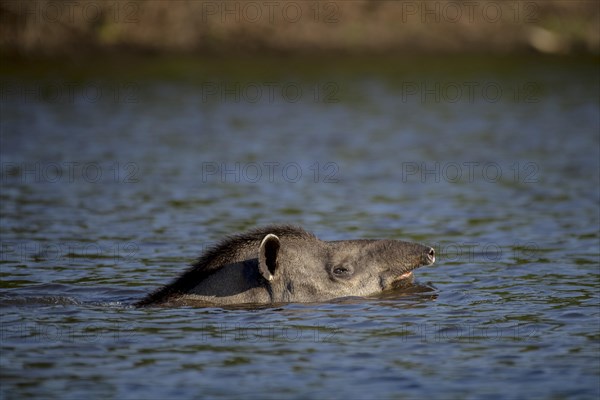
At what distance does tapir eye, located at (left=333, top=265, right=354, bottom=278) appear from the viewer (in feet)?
44.7

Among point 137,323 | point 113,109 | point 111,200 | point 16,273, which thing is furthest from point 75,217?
point 113,109


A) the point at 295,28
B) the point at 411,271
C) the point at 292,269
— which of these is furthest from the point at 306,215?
the point at 295,28

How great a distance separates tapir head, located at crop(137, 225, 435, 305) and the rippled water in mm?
278

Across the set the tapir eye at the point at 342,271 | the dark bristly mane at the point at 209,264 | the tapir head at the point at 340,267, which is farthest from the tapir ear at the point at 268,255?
the tapir eye at the point at 342,271

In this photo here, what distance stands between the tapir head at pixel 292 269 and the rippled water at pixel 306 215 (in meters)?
0.28

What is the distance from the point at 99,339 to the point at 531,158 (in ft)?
49.7

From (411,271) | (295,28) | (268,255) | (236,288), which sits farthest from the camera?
(295,28)

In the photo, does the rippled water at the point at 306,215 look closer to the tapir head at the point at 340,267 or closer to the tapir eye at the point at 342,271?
the tapir head at the point at 340,267

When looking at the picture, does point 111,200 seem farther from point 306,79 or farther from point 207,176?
point 306,79

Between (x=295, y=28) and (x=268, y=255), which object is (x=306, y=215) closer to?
(x=268, y=255)

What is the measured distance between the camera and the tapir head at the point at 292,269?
13.4 meters

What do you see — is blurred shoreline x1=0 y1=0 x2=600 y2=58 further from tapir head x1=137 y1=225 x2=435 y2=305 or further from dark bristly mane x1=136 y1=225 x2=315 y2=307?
dark bristly mane x1=136 y1=225 x2=315 y2=307

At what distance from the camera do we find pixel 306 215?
20141 mm

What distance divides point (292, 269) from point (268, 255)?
0.46 meters
